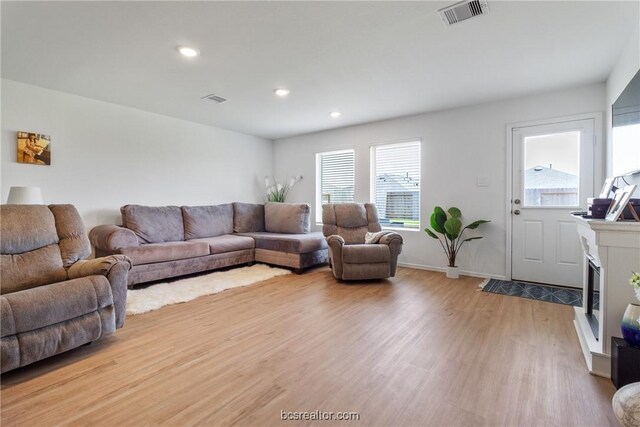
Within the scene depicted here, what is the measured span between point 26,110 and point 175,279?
2.57 metres

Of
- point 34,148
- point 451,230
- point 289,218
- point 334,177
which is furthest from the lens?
point 334,177

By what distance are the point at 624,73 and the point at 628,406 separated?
276 centimetres

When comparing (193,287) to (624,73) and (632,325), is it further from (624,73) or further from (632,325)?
(624,73)

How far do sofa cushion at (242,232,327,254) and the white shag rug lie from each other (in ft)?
1.09

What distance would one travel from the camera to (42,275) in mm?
2215

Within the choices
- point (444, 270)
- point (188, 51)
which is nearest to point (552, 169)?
point (444, 270)

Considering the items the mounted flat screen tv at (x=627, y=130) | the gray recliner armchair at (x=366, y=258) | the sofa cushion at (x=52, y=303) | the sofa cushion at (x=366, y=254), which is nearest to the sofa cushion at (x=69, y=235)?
the sofa cushion at (x=52, y=303)

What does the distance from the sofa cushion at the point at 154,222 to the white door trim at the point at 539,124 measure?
4603 mm

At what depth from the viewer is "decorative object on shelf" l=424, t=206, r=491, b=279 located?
3994mm

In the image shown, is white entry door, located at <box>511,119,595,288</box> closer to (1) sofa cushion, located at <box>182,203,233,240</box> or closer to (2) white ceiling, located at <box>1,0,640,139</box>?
(2) white ceiling, located at <box>1,0,640,139</box>

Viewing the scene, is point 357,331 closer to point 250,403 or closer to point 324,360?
point 324,360

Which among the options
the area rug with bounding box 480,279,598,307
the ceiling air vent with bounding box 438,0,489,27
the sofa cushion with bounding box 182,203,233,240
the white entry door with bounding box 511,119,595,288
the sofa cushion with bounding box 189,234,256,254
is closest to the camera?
the ceiling air vent with bounding box 438,0,489,27

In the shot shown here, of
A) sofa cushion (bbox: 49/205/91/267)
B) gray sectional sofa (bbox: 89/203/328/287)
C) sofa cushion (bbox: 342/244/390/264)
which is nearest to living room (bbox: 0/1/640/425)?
sofa cushion (bbox: 342/244/390/264)

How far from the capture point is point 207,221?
4871 millimetres
